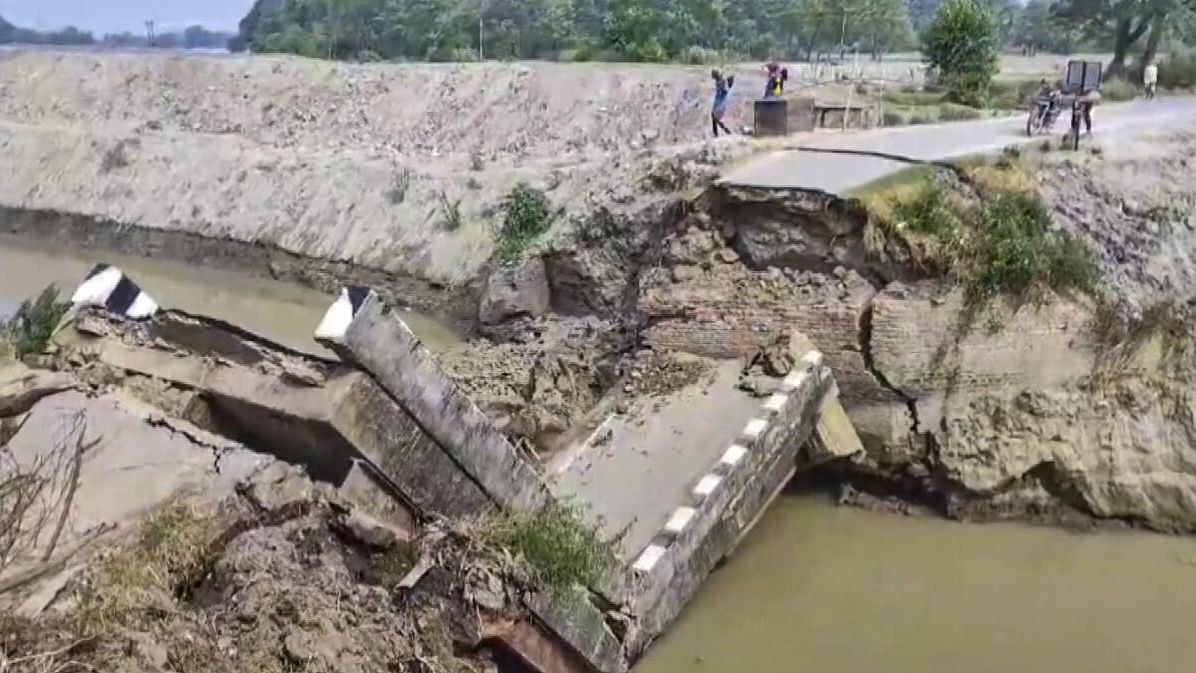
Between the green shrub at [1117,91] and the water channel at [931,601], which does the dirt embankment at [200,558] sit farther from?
the green shrub at [1117,91]

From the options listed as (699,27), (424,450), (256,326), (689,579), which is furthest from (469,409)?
(699,27)

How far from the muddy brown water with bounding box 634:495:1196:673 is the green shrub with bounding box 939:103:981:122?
926cm

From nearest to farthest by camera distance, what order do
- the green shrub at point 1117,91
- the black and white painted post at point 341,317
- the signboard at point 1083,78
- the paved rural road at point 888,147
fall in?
the black and white painted post at point 341,317 → the paved rural road at point 888,147 → the signboard at point 1083,78 → the green shrub at point 1117,91

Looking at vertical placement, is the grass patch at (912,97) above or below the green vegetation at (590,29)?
below

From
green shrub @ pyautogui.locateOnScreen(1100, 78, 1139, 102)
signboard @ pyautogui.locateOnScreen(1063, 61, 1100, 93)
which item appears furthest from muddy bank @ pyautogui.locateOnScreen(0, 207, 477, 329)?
green shrub @ pyautogui.locateOnScreen(1100, 78, 1139, 102)

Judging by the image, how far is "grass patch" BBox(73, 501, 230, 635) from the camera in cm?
518

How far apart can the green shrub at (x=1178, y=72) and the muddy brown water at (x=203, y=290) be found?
16.0 meters

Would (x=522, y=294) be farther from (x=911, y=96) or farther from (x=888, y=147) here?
(x=911, y=96)

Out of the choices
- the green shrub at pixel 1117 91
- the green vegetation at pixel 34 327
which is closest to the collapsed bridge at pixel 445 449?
the green vegetation at pixel 34 327

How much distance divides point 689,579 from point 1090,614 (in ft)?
9.89

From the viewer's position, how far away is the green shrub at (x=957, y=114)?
700 inches

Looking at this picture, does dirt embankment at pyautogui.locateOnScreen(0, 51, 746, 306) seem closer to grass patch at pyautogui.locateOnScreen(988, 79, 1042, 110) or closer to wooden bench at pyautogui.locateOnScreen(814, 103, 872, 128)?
wooden bench at pyautogui.locateOnScreen(814, 103, 872, 128)

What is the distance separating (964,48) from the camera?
73.7 feet

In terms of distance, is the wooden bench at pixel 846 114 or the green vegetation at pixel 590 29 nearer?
the wooden bench at pixel 846 114
